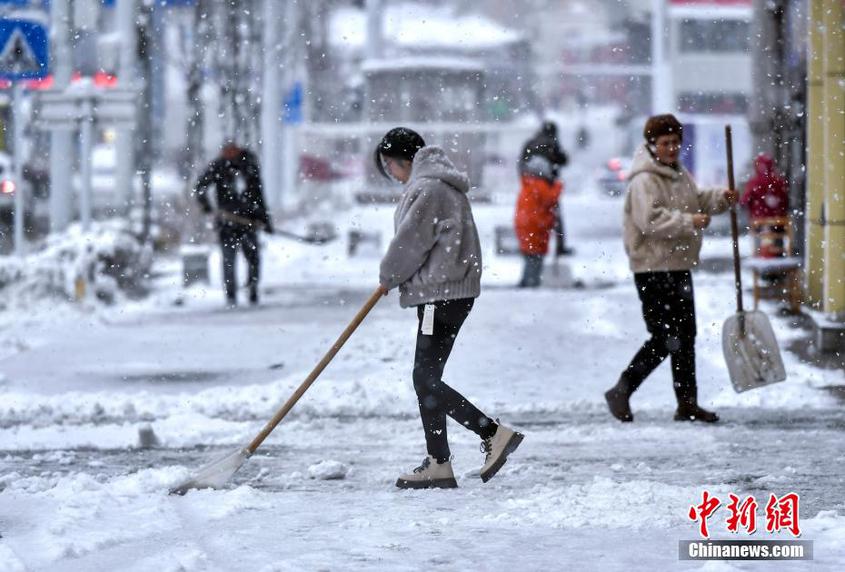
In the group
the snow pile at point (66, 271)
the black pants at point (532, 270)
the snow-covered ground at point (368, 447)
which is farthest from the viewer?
the black pants at point (532, 270)

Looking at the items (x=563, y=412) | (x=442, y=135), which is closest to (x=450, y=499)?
(x=563, y=412)

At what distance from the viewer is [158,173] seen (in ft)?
210

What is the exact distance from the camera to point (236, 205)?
1675 cm

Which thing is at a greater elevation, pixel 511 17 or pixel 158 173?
pixel 511 17

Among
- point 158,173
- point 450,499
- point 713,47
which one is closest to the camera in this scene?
point 450,499

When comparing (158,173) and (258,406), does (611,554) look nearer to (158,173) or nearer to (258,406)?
(258,406)

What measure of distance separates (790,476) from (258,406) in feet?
12.5

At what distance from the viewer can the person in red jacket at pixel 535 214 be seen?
17359mm

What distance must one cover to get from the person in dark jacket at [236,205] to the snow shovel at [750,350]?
8.33 metres

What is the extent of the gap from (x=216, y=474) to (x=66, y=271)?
10265mm

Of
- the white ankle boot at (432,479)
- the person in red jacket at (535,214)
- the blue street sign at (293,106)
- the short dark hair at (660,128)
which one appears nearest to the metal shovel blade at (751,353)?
the short dark hair at (660,128)

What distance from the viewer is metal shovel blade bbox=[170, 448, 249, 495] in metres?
7.22

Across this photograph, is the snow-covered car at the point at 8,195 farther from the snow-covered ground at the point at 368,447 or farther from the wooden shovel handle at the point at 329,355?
the wooden shovel handle at the point at 329,355

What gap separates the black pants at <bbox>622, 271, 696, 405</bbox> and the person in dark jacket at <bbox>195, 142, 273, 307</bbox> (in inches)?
321
